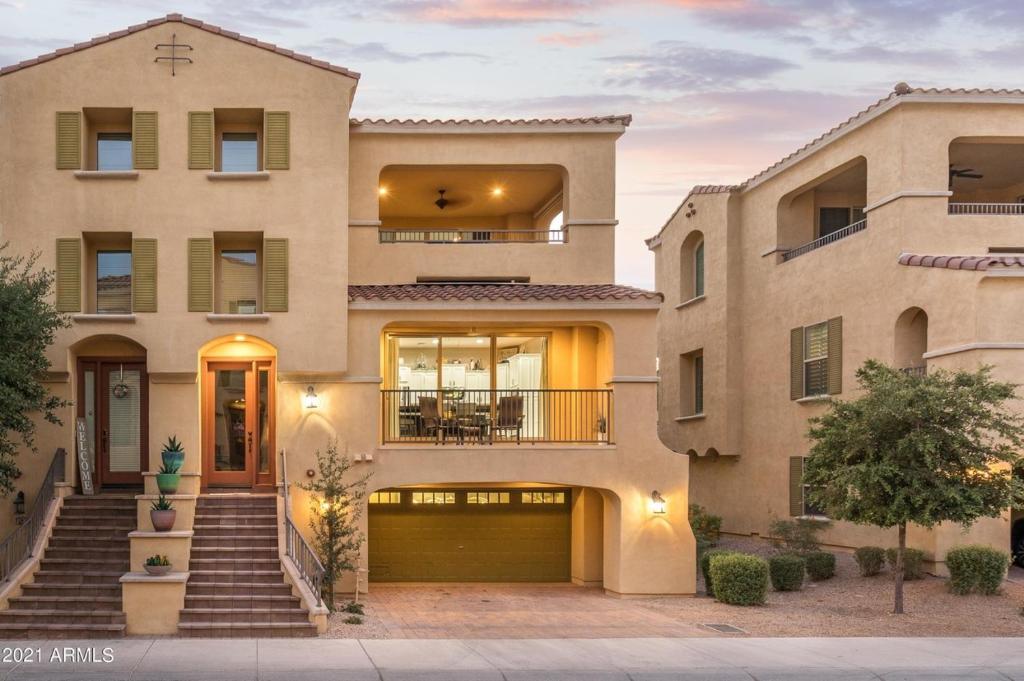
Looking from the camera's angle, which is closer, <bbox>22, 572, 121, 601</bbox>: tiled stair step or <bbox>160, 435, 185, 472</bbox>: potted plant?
<bbox>22, 572, 121, 601</bbox>: tiled stair step

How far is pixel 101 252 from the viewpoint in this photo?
69.7 feet

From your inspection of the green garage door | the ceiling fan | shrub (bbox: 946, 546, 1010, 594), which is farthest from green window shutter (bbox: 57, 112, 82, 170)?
the ceiling fan

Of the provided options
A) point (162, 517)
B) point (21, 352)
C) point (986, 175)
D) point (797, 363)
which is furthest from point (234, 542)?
point (986, 175)

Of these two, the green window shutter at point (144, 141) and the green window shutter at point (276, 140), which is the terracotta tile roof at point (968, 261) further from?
the green window shutter at point (144, 141)

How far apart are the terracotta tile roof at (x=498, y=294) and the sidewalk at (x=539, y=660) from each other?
7136 mm

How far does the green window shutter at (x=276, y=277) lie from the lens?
20609 millimetres

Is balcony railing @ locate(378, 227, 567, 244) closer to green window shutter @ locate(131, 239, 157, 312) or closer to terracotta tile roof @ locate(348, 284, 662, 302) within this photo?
terracotta tile roof @ locate(348, 284, 662, 302)

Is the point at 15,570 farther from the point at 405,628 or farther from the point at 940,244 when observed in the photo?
the point at 940,244

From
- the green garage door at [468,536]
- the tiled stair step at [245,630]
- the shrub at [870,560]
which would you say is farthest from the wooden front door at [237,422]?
the shrub at [870,560]

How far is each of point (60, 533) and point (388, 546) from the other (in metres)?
6.70

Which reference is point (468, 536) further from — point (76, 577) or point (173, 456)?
point (76, 577)

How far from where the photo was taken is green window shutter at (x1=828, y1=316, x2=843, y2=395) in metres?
24.3

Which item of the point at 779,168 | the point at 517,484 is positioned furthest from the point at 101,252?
the point at 779,168

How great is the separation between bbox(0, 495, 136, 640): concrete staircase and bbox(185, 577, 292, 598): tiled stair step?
1.18 meters
